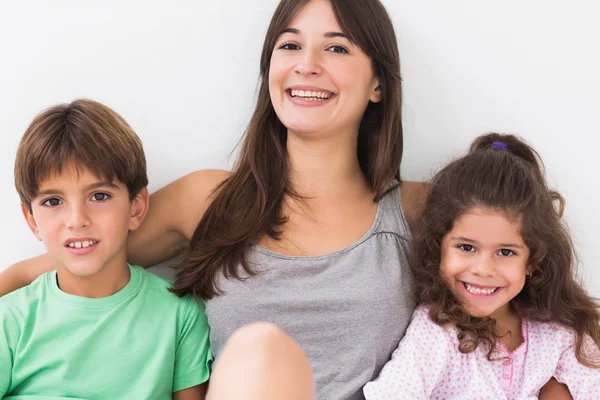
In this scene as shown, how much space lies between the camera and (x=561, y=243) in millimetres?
1612

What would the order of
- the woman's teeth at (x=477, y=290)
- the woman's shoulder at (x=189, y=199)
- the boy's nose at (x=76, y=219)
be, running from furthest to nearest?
the woman's shoulder at (x=189, y=199) → the woman's teeth at (x=477, y=290) → the boy's nose at (x=76, y=219)

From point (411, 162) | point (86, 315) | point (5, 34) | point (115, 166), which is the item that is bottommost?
point (86, 315)

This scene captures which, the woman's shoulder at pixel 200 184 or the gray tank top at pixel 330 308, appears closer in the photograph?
the gray tank top at pixel 330 308

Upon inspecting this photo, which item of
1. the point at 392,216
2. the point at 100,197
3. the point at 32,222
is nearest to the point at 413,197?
the point at 392,216

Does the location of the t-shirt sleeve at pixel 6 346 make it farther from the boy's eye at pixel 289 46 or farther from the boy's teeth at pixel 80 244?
the boy's eye at pixel 289 46

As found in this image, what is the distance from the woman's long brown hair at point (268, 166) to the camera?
1619mm

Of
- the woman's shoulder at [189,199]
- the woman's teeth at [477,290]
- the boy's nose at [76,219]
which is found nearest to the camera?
the boy's nose at [76,219]

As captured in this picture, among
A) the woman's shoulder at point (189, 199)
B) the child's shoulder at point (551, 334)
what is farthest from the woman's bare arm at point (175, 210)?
the child's shoulder at point (551, 334)

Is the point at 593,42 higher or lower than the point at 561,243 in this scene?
higher

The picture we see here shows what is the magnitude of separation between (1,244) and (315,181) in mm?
796

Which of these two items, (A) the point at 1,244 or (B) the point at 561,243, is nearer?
(B) the point at 561,243

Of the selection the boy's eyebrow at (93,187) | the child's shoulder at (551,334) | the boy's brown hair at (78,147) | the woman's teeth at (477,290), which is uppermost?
the boy's brown hair at (78,147)

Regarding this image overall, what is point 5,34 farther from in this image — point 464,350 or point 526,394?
point 526,394

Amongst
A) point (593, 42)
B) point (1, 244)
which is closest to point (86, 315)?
point (1, 244)
